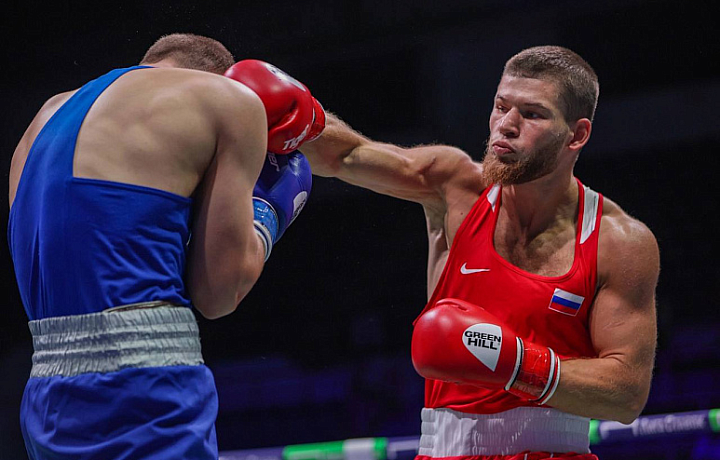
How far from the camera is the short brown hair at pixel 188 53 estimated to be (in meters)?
1.74

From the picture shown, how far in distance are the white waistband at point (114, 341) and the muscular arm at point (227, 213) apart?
0.09 meters

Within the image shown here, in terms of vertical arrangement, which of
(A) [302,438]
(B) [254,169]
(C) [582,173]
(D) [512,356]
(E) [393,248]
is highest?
(B) [254,169]

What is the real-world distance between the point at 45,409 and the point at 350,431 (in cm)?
414

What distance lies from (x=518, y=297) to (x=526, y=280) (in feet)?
0.17

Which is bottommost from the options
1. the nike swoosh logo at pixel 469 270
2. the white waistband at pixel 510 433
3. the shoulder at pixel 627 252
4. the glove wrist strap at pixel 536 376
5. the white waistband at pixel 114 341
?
the white waistband at pixel 510 433

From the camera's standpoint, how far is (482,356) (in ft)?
6.73

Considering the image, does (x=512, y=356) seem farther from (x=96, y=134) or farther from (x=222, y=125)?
(x=96, y=134)

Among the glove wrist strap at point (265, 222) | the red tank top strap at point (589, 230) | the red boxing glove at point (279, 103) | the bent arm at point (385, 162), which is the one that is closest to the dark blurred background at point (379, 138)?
Answer: the bent arm at point (385, 162)

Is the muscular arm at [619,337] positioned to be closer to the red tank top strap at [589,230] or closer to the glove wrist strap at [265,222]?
the red tank top strap at [589,230]

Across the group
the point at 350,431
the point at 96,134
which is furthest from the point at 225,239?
the point at 350,431

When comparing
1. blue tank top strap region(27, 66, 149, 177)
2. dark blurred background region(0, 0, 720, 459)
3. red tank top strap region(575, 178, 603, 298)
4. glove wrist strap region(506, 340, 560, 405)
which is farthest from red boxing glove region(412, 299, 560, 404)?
dark blurred background region(0, 0, 720, 459)

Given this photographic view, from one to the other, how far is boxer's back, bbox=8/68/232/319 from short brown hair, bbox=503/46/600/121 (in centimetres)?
118

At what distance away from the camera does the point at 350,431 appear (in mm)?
5402

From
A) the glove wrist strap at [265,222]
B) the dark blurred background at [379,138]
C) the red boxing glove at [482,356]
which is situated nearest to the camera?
the glove wrist strap at [265,222]
